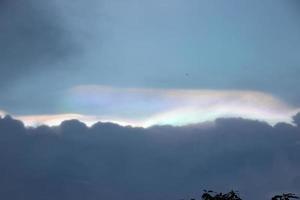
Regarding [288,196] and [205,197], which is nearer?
[288,196]

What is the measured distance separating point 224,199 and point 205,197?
150 cm

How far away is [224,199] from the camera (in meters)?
31.4

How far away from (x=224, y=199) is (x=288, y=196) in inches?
163

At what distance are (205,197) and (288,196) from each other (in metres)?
5.56

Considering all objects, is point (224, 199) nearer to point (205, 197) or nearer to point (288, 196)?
point (205, 197)

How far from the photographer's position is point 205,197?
3231cm

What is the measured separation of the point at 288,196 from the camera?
3014 cm

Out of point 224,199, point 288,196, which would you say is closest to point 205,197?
point 224,199
